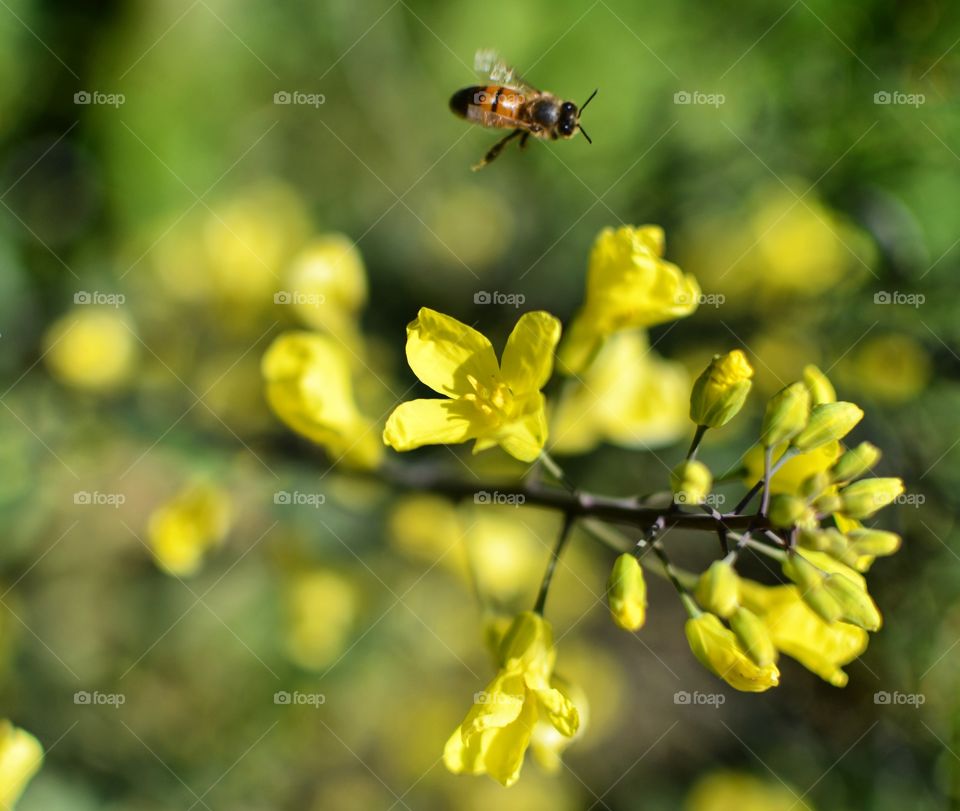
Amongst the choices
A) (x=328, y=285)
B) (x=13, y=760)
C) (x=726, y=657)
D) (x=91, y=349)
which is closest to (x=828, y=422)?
(x=726, y=657)

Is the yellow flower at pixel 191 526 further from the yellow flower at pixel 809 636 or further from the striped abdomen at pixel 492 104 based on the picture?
the yellow flower at pixel 809 636

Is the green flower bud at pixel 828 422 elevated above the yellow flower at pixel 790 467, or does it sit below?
above

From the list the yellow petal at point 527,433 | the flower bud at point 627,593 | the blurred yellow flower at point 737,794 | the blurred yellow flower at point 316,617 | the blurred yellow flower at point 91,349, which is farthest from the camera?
the blurred yellow flower at point 316,617

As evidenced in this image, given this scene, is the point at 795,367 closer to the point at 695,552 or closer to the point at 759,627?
the point at 695,552

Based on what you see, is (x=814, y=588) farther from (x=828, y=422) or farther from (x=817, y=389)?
(x=817, y=389)

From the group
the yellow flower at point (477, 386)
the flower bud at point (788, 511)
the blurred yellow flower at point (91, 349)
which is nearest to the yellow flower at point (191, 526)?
the blurred yellow flower at point (91, 349)
